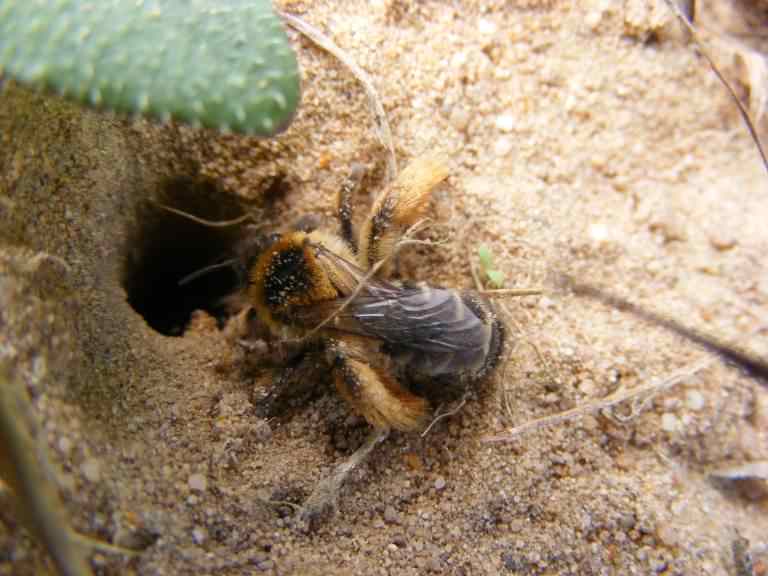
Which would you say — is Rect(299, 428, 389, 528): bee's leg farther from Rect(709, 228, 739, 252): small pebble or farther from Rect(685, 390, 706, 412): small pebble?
Rect(709, 228, 739, 252): small pebble

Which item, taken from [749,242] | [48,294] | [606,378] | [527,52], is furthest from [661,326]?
[48,294]

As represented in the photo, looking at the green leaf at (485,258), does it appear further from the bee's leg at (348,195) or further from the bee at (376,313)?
the bee's leg at (348,195)

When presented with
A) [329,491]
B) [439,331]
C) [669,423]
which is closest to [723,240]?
[669,423]

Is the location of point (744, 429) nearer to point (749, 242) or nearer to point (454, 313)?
point (749, 242)

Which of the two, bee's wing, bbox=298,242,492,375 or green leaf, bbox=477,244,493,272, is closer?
bee's wing, bbox=298,242,492,375

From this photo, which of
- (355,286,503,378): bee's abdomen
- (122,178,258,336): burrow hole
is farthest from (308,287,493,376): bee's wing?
(122,178,258,336): burrow hole
